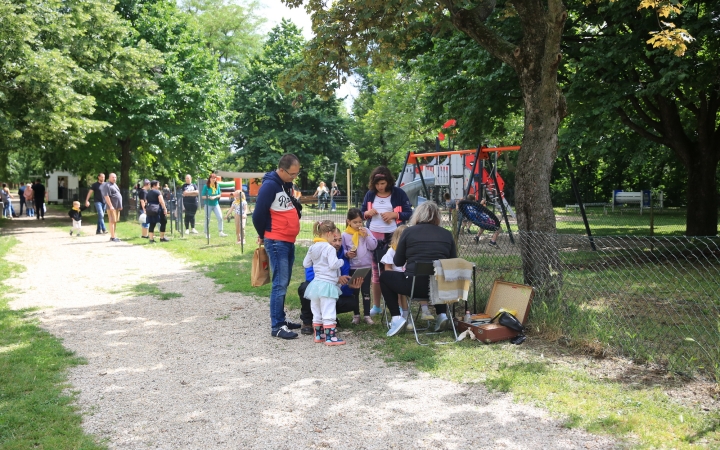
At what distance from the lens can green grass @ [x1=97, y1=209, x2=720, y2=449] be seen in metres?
4.25

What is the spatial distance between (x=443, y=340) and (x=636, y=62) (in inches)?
328

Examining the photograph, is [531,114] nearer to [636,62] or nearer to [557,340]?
[557,340]

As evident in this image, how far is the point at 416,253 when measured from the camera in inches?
273

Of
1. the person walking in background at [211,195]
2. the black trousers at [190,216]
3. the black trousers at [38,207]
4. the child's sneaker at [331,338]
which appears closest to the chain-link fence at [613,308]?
the child's sneaker at [331,338]

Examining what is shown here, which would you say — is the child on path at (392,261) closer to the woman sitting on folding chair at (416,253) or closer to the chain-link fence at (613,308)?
the woman sitting on folding chair at (416,253)

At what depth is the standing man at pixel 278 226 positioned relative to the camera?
696 cm

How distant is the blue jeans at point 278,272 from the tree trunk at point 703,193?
437 inches

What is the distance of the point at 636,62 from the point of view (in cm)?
1236

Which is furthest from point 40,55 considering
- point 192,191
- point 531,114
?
point 531,114

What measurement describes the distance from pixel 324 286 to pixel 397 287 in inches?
32.0

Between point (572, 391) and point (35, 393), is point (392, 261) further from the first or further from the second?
→ point (35, 393)

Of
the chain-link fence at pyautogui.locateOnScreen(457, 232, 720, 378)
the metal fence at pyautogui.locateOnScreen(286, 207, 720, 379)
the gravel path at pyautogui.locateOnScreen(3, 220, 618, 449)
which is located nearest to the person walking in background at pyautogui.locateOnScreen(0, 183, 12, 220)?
the gravel path at pyautogui.locateOnScreen(3, 220, 618, 449)

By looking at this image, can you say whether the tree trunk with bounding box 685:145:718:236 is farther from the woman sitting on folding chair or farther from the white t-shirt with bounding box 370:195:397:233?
the woman sitting on folding chair

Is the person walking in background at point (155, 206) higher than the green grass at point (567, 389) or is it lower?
higher
